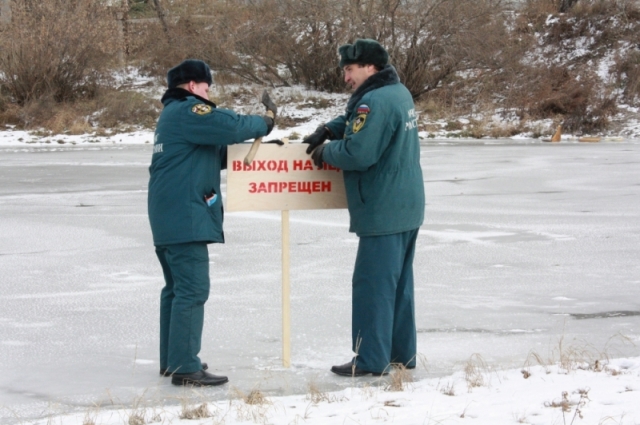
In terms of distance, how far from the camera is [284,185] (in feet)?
16.3

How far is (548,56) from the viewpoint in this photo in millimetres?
31766

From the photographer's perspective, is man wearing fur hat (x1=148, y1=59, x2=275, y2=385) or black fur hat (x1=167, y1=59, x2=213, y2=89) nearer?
man wearing fur hat (x1=148, y1=59, x2=275, y2=385)

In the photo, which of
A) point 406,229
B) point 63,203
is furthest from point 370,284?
point 63,203

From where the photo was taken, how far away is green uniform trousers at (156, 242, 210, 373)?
183 inches

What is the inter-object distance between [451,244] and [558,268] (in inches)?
50.6

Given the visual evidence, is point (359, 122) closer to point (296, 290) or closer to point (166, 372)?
point (166, 372)

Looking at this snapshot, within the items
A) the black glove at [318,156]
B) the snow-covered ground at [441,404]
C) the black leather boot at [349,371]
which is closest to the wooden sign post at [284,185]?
the black glove at [318,156]

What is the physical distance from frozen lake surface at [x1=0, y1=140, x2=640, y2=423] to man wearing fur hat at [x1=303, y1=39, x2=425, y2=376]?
333 millimetres

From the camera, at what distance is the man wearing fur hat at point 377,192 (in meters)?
4.71

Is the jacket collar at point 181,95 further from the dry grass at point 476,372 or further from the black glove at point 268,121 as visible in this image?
the dry grass at point 476,372

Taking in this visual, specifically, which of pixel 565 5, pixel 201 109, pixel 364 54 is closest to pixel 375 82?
pixel 364 54

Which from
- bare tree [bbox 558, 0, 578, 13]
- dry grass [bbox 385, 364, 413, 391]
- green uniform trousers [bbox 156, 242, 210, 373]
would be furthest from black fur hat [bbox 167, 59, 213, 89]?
bare tree [bbox 558, 0, 578, 13]

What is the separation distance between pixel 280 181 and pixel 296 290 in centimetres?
194

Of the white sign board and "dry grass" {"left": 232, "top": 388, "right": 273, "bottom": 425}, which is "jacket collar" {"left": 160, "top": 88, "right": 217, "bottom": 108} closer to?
the white sign board
